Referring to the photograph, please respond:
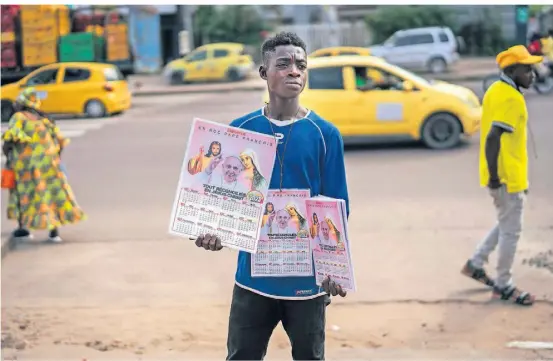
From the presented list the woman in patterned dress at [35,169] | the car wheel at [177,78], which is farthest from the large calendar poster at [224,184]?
the car wheel at [177,78]

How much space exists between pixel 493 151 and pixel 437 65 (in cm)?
2251

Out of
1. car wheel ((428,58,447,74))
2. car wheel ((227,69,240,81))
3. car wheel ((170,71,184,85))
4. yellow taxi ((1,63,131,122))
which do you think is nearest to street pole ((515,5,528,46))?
car wheel ((428,58,447,74))

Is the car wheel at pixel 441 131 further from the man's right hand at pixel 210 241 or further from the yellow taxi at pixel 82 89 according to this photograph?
the man's right hand at pixel 210 241

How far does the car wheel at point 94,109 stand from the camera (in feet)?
57.8

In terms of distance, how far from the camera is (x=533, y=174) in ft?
34.2

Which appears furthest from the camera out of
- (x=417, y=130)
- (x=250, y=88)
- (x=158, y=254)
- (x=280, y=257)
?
(x=250, y=88)

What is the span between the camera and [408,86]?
12.6m

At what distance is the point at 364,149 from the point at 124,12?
1588 centimetres

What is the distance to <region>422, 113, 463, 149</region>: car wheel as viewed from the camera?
41.7 feet

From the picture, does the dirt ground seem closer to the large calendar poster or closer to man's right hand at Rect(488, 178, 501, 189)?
man's right hand at Rect(488, 178, 501, 189)

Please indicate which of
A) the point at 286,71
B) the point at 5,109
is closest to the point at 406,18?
the point at 5,109

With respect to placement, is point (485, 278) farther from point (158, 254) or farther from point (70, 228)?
point (70, 228)

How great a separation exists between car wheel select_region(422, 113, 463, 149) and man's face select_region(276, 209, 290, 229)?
9.77 metres

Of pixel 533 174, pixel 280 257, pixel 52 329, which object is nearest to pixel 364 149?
pixel 533 174
